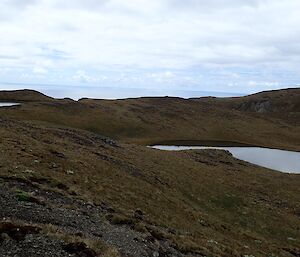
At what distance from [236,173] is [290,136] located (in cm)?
6262

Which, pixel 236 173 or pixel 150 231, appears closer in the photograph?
pixel 150 231

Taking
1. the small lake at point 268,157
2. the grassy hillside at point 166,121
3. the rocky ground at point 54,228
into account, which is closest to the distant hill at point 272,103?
the grassy hillside at point 166,121

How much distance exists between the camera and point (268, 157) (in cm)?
7994

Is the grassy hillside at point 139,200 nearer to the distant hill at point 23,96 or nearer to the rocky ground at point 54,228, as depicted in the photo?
the rocky ground at point 54,228

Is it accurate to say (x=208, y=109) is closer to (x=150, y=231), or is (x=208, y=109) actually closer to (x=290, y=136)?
(x=290, y=136)

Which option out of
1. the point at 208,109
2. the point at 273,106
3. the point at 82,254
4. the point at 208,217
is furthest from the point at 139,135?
the point at 273,106

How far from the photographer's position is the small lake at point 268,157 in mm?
71312

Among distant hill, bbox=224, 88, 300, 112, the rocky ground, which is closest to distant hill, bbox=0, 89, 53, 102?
distant hill, bbox=224, 88, 300, 112

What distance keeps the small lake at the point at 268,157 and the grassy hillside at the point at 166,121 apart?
7976 mm

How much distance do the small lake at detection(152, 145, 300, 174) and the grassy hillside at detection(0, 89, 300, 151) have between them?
7976 mm

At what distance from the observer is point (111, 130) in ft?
311

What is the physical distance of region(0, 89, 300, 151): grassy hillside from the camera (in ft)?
307

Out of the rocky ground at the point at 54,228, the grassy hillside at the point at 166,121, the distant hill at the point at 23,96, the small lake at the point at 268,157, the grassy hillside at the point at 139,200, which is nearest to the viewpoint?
the rocky ground at the point at 54,228

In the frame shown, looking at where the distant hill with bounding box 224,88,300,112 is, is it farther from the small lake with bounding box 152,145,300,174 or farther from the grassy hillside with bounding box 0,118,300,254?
the grassy hillside with bounding box 0,118,300,254
